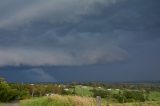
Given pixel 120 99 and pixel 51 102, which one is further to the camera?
pixel 120 99

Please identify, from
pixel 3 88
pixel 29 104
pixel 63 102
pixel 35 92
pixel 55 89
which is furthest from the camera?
pixel 55 89

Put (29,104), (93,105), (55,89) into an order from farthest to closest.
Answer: (55,89)
(29,104)
(93,105)

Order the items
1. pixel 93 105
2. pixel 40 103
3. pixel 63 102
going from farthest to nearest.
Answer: pixel 40 103 → pixel 63 102 → pixel 93 105

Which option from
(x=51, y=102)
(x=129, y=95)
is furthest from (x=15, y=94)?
(x=129, y=95)

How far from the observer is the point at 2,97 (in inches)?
2574

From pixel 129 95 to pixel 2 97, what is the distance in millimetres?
48724

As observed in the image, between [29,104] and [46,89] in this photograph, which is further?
[46,89]

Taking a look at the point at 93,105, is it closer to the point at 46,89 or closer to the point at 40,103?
the point at 40,103

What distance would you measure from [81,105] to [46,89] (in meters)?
58.8

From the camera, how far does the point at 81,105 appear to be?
125ft

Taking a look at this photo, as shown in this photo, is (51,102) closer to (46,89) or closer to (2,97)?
(2,97)

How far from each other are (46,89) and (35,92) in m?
6.07

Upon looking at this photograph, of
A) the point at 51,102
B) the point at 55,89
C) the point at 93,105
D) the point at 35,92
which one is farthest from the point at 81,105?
the point at 55,89

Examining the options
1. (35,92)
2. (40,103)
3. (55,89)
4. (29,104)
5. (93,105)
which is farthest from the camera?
(55,89)
